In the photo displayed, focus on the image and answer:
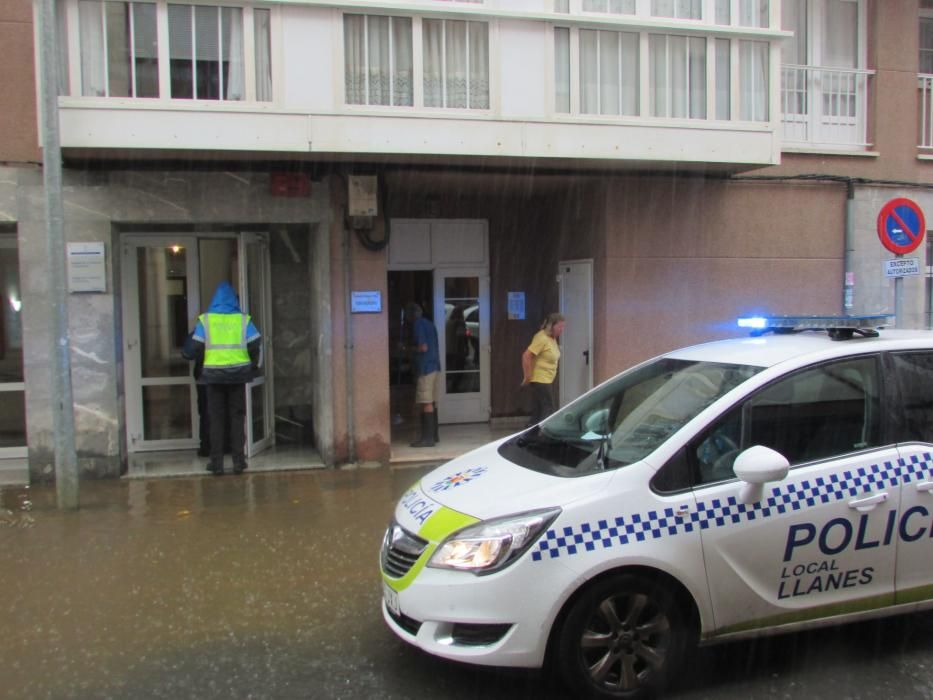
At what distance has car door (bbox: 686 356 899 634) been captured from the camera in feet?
12.1

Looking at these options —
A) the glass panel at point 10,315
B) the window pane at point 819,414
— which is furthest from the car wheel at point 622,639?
the glass panel at point 10,315

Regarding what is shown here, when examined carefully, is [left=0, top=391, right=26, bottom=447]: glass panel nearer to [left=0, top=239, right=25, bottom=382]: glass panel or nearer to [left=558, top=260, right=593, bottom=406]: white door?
[left=0, top=239, right=25, bottom=382]: glass panel

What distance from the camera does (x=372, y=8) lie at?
756 centimetres

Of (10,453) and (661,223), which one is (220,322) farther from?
(661,223)

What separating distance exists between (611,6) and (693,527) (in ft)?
20.4

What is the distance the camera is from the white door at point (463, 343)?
10.8m

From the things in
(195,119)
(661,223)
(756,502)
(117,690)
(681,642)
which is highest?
(195,119)

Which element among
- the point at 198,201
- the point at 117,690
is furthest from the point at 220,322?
the point at 117,690

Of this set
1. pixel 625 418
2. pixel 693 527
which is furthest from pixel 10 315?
pixel 693 527

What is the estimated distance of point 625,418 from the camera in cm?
437

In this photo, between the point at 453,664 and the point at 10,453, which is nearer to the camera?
the point at 453,664

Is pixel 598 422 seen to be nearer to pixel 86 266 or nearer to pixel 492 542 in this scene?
pixel 492 542

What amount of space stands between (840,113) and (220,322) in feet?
25.5

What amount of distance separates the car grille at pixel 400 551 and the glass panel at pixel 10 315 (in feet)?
20.2
